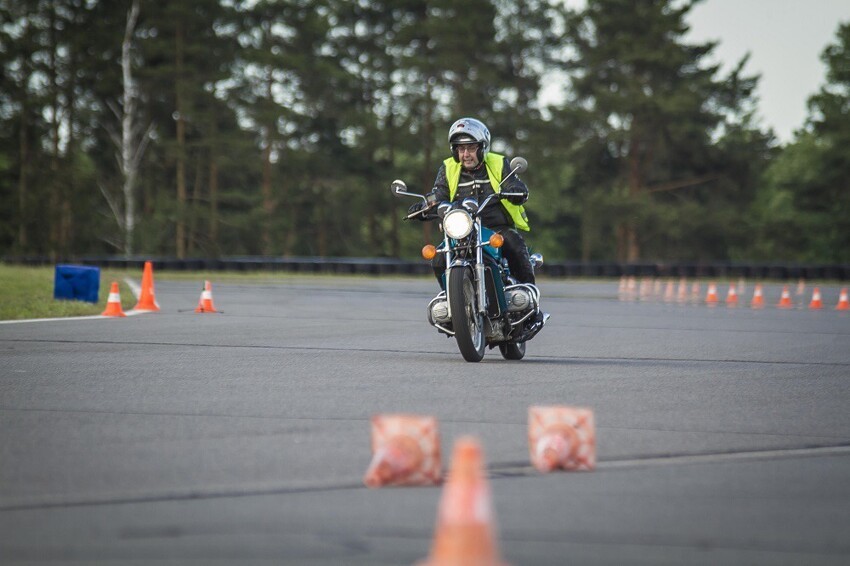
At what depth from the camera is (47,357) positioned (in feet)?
42.0

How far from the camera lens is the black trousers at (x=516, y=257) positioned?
12.8 m

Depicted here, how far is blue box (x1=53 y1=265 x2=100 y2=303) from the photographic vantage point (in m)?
22.7

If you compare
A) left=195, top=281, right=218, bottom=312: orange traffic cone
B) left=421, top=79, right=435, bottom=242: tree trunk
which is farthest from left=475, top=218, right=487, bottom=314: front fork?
left=421, top=79, right=435, bottom=242: tree trunk

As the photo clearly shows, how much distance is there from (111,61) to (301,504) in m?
59.7

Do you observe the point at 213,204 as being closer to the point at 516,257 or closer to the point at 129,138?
the point at 129,138

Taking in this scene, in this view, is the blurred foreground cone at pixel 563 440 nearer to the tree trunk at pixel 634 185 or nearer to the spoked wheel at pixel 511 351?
the spoked wheel at pixel 511 351

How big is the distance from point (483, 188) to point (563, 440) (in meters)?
6.05

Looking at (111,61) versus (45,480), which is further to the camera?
(111,61)

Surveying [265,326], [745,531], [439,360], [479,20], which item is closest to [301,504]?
[745,531]

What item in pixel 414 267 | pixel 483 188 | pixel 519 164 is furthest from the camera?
pixel 414 267

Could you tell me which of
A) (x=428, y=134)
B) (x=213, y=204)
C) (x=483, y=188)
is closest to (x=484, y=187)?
(x=483, y=188)

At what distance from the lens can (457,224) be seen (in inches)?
478

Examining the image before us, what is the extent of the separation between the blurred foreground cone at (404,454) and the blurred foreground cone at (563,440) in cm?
69

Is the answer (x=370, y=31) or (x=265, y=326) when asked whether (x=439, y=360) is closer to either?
(x=265, y=326)
